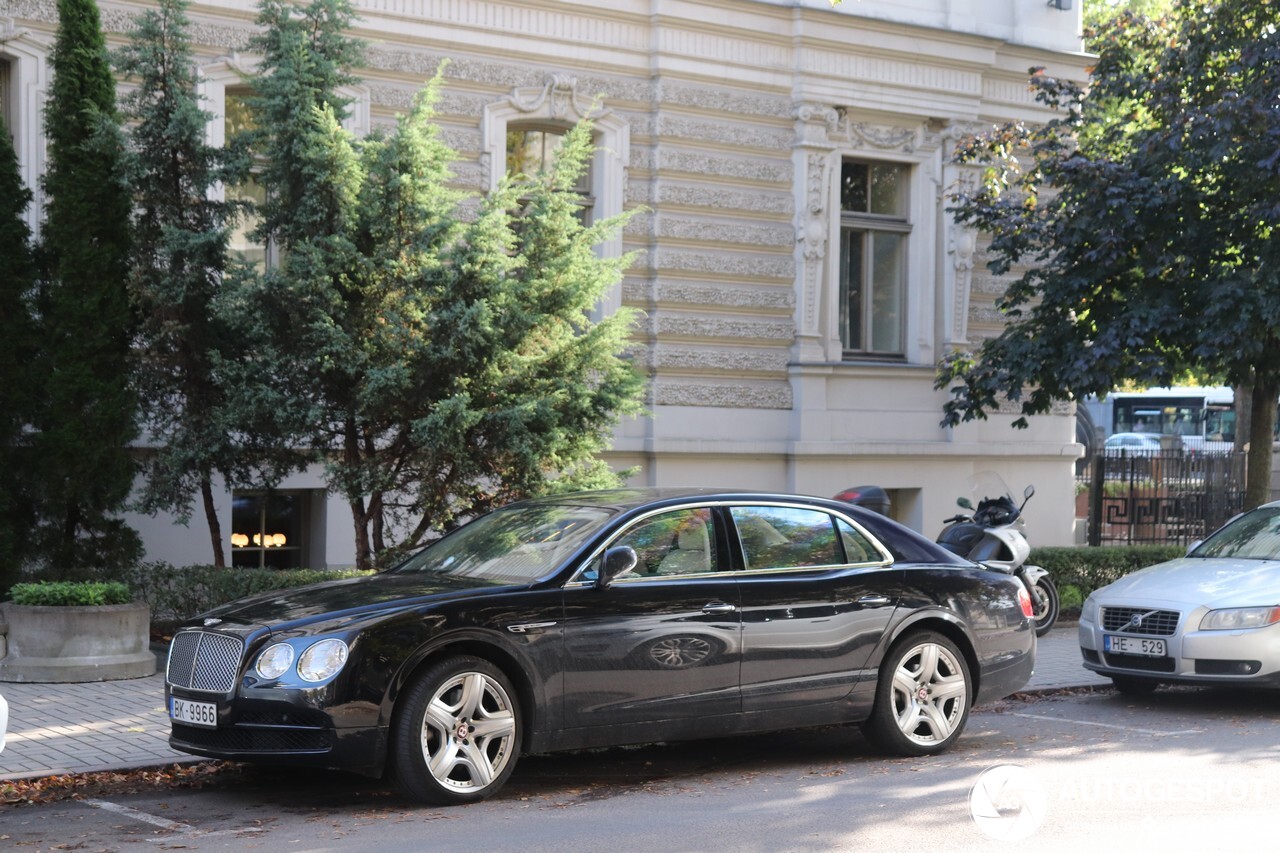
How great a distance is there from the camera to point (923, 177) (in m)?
19.9

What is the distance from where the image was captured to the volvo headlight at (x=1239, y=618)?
34.5 ft

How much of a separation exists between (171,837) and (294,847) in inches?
24.7

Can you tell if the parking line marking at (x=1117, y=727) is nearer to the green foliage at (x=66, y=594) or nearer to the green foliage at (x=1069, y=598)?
the green foliage at (x=1069, y=598)

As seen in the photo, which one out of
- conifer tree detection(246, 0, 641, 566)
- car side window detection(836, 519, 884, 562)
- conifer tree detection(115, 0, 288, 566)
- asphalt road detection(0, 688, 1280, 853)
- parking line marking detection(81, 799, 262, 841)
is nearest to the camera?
asphalt road detection(0, 688, 1280, 853)

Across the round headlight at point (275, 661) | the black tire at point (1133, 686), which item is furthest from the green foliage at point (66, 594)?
the black tire at point (1133, 686)

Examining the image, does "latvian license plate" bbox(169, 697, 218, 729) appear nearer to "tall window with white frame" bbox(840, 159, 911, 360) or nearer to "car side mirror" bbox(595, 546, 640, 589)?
"car side mirror" bbox(595, 546, 640, 589)

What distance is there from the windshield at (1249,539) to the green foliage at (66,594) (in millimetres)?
8182

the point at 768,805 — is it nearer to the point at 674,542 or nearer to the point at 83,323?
the point at 674,542

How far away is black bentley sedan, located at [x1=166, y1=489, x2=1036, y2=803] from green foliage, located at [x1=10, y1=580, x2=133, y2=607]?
11.2ft

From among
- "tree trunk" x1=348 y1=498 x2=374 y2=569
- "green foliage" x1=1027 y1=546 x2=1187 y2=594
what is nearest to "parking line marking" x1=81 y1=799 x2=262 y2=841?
"tree trunk" x1=348 y1=498 x2=374 y2=569

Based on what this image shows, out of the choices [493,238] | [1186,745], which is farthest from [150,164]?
[1186,745]

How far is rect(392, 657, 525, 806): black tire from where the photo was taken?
7312 millimetres

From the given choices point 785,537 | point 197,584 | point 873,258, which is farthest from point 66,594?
point 873,258

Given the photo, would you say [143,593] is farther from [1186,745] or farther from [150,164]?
[1186,745]
